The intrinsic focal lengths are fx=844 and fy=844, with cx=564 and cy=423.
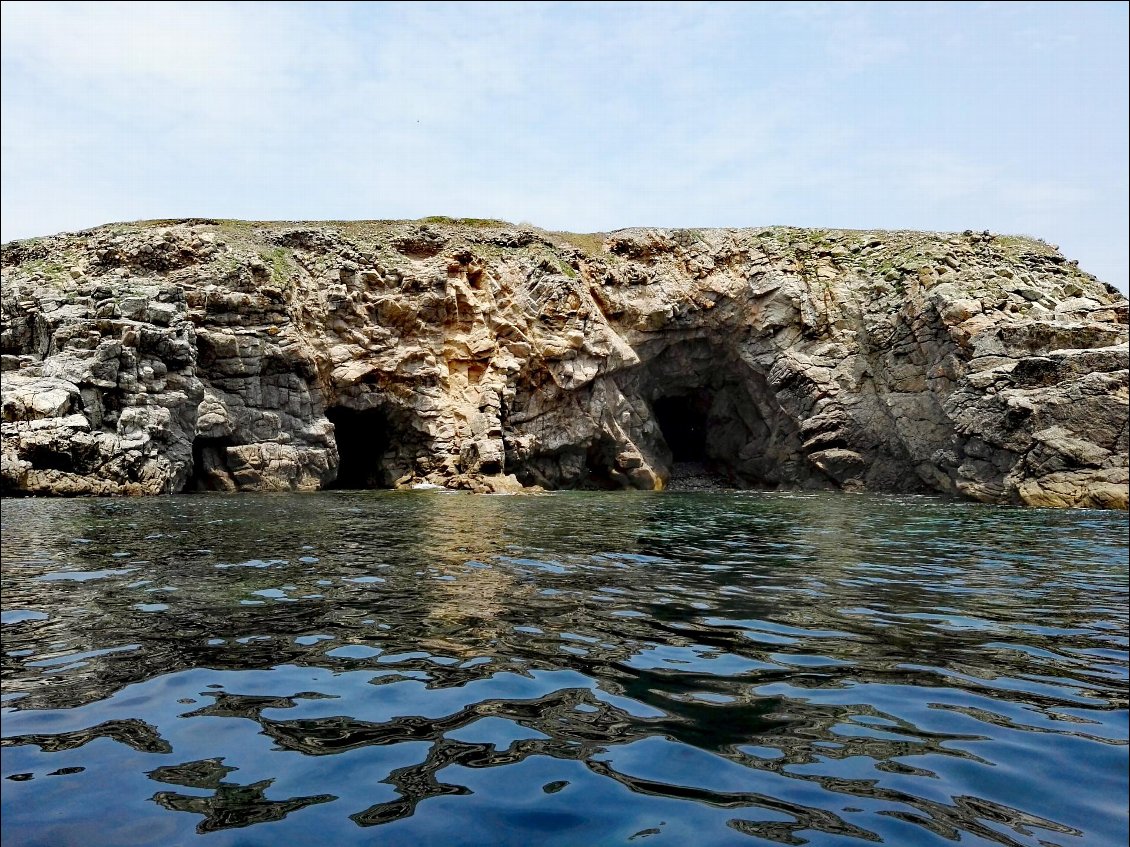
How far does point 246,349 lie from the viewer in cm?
4619

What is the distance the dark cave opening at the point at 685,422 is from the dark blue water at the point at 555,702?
4811 cm

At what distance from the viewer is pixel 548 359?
175 feet

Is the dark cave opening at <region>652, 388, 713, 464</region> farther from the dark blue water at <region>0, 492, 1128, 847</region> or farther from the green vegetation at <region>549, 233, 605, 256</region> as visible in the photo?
the dark blue water at <region>0, 492, 1128, 847</region>

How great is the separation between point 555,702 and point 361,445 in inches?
1992

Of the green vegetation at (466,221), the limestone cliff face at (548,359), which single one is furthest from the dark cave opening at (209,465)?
the green vegetation at (466,221)

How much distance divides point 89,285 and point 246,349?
8298 mm

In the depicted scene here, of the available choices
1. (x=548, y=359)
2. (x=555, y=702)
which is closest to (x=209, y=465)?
(x=548, y=359)

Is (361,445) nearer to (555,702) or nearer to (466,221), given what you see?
(466,221)

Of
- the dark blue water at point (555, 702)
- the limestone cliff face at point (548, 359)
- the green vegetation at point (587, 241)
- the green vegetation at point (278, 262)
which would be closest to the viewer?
the dark blue water at point (555, 702)

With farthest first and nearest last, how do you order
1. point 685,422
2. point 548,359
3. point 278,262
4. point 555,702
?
point 685,422 < point 548,359 < point 278,262 < point 555,702

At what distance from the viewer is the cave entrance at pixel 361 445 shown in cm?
5222

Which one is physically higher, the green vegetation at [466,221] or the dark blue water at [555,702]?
the green vegetation at [466,221]

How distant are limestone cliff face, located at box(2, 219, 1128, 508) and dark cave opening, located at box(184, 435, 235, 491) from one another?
0.11m

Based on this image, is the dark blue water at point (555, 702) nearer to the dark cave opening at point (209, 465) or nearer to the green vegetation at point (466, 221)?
the dark cave opening at point (209, 465)
